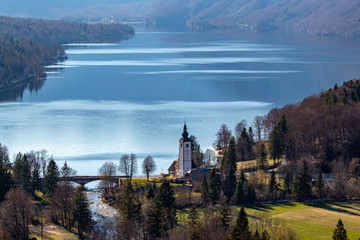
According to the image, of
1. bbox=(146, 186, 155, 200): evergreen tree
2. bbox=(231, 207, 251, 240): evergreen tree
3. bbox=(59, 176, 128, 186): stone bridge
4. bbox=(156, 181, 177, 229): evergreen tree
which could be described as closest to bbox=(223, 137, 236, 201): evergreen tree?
bbox=(146, 186, 155, 200): evergreen tree

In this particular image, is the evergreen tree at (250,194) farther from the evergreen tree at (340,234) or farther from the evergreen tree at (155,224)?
the evergreen tree at (340,234)

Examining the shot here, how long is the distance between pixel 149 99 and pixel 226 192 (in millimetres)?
33247

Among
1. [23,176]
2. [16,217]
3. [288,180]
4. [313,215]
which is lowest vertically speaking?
[313,215]

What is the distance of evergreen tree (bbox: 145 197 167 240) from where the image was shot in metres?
23.2

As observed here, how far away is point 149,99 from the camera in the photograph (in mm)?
62719

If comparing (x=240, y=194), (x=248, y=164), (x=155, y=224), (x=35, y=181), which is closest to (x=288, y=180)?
(x=240, y=194)

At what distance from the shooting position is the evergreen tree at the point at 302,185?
29.5 metres

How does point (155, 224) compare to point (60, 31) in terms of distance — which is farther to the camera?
point (60, 31)

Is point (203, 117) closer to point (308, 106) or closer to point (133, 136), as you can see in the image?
point (133, 136)

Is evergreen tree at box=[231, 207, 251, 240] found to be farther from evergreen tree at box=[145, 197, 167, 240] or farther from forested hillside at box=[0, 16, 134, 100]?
forested hillside at box=[0, 16, 134, 100]

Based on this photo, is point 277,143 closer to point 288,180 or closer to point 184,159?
point 288,180

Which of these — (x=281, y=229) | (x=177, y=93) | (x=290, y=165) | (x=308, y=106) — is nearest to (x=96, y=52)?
(x=177, y=93)

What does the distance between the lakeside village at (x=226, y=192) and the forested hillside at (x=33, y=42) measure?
37.3m

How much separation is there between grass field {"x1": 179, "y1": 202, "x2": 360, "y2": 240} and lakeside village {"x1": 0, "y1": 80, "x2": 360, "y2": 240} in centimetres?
4
